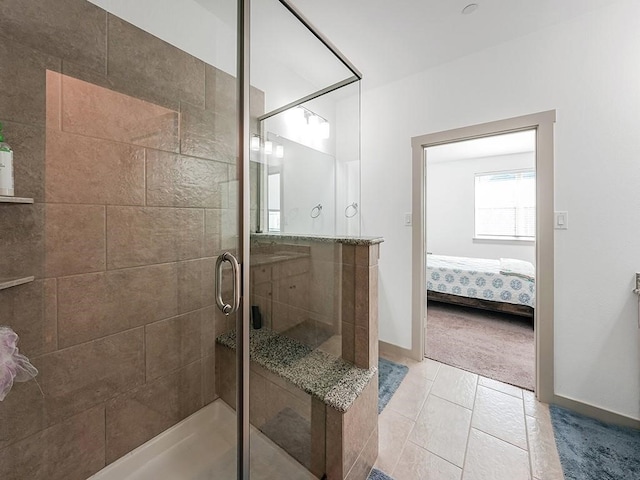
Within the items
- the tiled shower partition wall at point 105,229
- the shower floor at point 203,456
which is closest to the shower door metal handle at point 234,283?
the tiled shower partition wall at point 105,229

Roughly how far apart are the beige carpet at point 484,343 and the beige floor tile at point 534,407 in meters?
0.10

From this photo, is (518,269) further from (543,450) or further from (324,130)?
(324,130)

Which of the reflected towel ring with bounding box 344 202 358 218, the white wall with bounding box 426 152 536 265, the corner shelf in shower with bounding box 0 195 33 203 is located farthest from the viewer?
the white wall with bounding box 426 152 536 265

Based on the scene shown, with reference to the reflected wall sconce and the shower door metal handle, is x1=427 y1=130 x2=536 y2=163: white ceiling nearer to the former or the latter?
the reflected wall sconce

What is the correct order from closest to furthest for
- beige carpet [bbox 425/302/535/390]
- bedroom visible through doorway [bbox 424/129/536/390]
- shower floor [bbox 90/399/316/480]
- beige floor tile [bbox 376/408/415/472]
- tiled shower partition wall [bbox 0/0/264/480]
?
tiled shower partition wall [bbox 0/0/264/480] < shower floor [bbox 90/399/316/480] < beige floor tile [bbox 376/408/415/472] < beige carpet [bbox 425/302/535/390] < bedroom visible through doorway [bbox 424/129/536/390]

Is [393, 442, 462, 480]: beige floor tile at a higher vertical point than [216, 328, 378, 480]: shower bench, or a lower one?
lower

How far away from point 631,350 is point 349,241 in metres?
1.93

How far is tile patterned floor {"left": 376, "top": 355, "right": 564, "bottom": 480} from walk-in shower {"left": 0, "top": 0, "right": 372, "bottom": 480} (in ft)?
0.84

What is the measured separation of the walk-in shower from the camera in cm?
101

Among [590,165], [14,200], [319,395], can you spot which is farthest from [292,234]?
[590,165]

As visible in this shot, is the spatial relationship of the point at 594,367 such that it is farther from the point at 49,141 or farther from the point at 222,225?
the point at 49,141

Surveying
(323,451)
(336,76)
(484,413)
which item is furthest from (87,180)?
(484,413)

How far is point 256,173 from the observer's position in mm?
1413

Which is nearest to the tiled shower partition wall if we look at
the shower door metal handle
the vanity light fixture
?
the shower door metal handle
